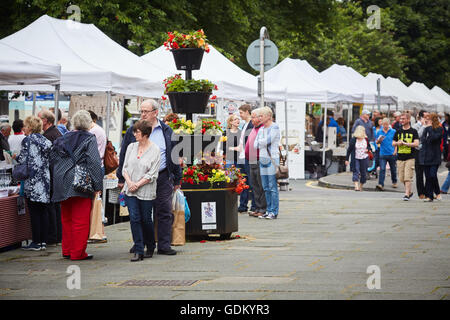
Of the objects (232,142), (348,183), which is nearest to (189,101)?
(232,142)

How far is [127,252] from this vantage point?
10414 mm

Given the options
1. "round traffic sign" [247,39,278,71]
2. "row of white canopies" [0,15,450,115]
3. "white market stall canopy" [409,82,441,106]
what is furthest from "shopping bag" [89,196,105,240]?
"white market stall canopy" [409,82,441,106]

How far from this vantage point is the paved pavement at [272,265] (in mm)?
7309

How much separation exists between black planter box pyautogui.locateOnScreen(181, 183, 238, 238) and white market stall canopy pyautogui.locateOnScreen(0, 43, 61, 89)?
2.48m

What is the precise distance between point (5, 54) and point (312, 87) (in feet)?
48.6

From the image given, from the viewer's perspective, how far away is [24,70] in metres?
11.1

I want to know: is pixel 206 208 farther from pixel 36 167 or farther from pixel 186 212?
pixel 36 167

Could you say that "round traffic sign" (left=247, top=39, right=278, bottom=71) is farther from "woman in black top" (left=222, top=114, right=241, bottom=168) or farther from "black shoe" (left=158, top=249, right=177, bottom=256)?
"black shoe" (left=158, top=249, right=177, bottom=256)

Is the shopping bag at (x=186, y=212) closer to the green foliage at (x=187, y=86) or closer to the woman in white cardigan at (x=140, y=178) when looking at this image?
the woman in white cardigan at (x=140, y=178)

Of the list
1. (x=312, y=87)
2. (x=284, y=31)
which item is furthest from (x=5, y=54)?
(x=284, y=31)

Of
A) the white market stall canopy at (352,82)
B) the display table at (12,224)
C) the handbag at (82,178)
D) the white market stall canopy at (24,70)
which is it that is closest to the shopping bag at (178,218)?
the handbag at (82,178)

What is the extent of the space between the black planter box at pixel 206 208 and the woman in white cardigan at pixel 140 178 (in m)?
1.65

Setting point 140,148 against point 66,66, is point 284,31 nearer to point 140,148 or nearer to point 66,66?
point 66,66

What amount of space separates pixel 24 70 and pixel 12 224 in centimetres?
209
